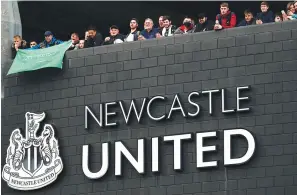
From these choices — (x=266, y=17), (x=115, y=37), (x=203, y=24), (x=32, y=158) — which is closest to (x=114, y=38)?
(x=115, y=37)

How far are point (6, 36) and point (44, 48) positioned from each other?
2.24 metres

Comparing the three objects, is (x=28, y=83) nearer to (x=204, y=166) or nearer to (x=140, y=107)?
(x=140, y=107)

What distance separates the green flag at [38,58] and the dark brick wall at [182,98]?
31 centimetres

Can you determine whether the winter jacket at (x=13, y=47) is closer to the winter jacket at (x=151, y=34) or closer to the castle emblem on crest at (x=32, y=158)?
the castle emblem on crest at (x=32, y=158)

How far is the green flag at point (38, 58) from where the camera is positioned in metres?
40.1

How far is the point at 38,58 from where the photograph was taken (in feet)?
133

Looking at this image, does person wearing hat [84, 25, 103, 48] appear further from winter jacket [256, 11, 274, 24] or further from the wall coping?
winter jacket [256, 11, 274, 24]

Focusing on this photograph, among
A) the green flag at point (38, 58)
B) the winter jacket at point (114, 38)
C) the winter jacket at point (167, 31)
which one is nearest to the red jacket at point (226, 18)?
the winter jacket at point (167, 31)

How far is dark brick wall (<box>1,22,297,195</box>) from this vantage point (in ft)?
Result: 118

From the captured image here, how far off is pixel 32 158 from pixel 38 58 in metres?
3.20

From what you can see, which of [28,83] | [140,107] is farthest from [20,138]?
[140,107]

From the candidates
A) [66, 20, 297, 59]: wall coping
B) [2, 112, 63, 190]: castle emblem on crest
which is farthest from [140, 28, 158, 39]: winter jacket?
[2, 112, 63, 190]: castle emblem on crest

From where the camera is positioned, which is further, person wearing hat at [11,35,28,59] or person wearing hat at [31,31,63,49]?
person wearing hat at [11,35,28,59]

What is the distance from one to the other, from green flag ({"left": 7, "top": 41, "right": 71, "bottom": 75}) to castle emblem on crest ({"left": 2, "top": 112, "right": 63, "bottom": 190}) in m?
1.51
